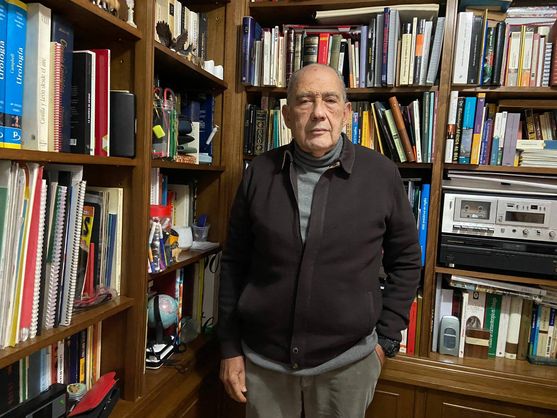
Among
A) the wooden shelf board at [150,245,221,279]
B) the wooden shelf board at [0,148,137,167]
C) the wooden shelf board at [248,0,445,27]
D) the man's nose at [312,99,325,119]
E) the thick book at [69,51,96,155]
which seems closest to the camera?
the wooden shelf board at [0,148,137,167]

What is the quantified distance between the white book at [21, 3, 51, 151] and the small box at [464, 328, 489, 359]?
1.64 metres

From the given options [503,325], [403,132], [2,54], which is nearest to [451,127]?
[403,132]

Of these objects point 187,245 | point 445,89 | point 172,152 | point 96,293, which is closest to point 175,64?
point 172,152

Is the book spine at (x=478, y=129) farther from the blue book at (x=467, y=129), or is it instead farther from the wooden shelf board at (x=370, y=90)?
the wooden shelf board at (x=370, y=90)

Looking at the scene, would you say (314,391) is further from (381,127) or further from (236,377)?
(381,127)

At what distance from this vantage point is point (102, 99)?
40.1 inches

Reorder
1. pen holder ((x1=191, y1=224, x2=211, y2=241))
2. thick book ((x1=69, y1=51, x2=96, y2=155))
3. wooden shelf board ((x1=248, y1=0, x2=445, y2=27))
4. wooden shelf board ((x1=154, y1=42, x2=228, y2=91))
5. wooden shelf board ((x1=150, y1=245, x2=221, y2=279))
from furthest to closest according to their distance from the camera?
pen holder ((x1=191, y1=224, x2=211, y2=241))
wooden shelf board ((x1=248, y1=0, x2=445, y2=27))
wooden shelf board ((x1=150, y1=245, x2=221, y2=279))
wooden shelf board ((x1=154, y1=42, x2=228, y2=91))
thick book ((x1=69, y1=51, x2=96, y2=155))

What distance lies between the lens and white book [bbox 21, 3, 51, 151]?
842 mm

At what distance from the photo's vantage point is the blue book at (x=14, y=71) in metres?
0.79

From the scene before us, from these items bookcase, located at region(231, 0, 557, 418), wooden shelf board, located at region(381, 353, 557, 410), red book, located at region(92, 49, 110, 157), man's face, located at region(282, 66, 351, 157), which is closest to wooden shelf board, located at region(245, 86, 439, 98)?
bookcase, located at region(231, 0, 557, 418)

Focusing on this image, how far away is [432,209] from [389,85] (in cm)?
52

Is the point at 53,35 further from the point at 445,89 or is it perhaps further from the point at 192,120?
the point at 445,89

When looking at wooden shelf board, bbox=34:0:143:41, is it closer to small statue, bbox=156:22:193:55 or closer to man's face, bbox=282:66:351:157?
small statue, bbox=156:22:193:55

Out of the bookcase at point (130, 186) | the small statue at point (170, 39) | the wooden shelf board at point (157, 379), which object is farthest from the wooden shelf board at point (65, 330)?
the small statue at point (170, 39)
